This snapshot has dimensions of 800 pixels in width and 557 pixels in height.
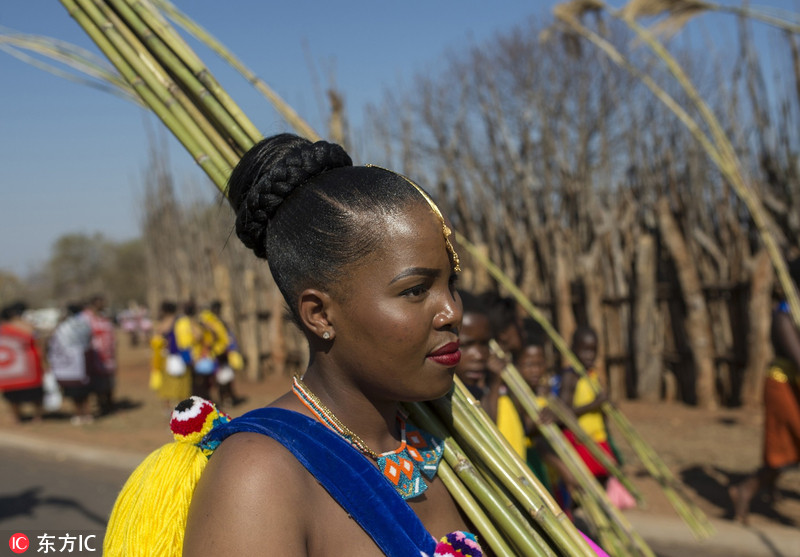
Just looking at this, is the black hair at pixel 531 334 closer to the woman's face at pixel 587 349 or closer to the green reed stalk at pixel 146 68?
the woman's face at pixel 587 349

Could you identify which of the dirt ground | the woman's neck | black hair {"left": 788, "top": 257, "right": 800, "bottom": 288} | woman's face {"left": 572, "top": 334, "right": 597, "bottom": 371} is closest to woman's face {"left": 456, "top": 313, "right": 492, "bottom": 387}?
the woman's neck

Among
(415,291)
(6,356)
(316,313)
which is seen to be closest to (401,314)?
(415,291)

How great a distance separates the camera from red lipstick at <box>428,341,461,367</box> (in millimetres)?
1276

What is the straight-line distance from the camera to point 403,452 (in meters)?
1.41

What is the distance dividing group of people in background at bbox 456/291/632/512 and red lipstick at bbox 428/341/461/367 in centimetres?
181

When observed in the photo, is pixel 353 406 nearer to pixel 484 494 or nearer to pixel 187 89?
pixel 484 494

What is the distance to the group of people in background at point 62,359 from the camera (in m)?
10.0

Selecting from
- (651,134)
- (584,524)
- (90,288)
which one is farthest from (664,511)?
(90,288)

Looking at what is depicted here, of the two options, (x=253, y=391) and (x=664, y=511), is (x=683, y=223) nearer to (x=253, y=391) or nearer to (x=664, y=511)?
(x=664, y=511)

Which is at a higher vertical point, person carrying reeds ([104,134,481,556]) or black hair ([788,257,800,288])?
Answer: person carrying reeds ([104,134,481,556])

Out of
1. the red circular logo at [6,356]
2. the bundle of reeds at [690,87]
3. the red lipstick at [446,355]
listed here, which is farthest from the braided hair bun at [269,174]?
the red circular logo at [6,356]

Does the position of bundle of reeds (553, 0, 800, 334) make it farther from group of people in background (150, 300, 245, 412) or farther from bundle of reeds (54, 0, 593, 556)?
group of people in background (150, 300, 245, 412)

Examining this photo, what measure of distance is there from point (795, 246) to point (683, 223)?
1471mm

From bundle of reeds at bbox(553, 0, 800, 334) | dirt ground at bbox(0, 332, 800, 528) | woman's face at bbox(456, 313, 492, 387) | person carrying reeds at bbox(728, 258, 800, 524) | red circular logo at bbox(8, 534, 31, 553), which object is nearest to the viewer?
woman's face at bbox(456, 313, 492, 387)
